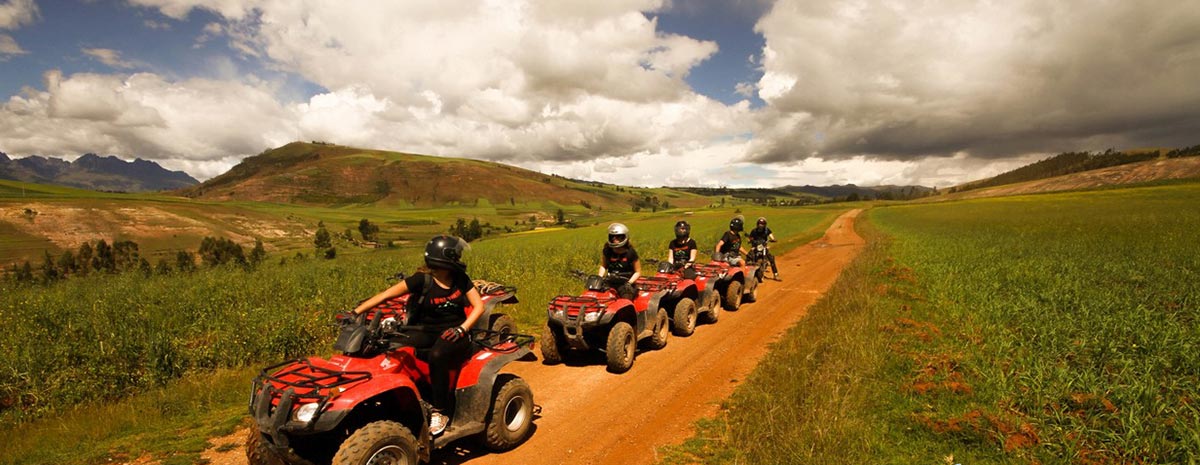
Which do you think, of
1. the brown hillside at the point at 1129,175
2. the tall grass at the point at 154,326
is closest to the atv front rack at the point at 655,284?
the tall grass at the point at 154,326

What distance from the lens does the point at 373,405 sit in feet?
14.1

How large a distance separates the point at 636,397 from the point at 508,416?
2111mm

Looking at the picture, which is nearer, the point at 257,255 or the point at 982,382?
the point at 982,382

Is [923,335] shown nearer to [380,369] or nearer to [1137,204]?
[380,369]

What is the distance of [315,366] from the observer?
4055 mm

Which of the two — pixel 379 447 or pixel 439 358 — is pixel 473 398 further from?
pixel 379 447

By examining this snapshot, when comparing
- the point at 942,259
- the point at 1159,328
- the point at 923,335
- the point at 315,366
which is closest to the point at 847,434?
the point at 923,335

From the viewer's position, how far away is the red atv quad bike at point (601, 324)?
292 inches

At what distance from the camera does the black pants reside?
15.0ft

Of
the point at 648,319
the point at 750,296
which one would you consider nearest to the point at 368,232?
the point at 750,296

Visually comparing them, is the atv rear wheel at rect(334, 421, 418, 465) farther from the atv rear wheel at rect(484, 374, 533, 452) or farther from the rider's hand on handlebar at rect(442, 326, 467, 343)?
the atv rear wheel at rect(484, 374, 533, 452)

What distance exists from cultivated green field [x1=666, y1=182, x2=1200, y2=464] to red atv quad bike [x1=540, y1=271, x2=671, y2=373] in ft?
6.75

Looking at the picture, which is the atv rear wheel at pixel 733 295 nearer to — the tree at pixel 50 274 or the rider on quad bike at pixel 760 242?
the rider on quad bike at pixel 760 242

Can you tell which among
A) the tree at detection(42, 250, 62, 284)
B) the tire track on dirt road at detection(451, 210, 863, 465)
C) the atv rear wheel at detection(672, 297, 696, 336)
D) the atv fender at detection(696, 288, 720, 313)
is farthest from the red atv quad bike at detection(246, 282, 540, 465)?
the tree at detection(42, 250, 62, 284)
